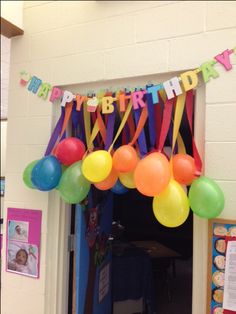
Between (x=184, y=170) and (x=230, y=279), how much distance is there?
1.80ft

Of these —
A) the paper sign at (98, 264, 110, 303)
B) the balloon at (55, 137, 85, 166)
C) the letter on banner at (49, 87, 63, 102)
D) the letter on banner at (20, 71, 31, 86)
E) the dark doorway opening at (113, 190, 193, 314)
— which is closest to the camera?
the balloon at (55, 137, 85, 166)

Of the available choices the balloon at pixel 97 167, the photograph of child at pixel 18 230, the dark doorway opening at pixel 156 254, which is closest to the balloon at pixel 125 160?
the balloon at pixel 97 167

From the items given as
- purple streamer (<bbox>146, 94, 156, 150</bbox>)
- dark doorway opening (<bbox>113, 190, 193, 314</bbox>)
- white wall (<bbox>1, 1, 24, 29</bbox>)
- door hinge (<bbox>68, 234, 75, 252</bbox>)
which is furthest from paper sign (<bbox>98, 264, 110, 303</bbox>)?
white wall (<bbox>1, 1, 24, 29</bbox>)

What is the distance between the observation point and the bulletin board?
1.52 m

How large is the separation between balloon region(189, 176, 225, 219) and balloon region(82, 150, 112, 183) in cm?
41

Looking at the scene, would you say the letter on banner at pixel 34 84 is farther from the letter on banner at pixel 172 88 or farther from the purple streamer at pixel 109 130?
the letter on banner at pixel 172 88

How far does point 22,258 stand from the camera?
2018 mm

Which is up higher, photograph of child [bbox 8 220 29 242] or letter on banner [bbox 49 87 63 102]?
letter on banner [bbox 49 87 63 102]

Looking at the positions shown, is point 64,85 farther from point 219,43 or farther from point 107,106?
point 219,43

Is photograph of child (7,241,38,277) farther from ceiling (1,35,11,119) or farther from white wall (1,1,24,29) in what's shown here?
ceiling (1,35,11,119)

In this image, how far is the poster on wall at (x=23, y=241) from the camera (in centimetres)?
198

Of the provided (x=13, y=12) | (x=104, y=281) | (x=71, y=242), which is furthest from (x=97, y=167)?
(x=104, y=281)

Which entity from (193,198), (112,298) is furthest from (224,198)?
(112,298)

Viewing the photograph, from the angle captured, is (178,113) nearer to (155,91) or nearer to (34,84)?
(155,91)
